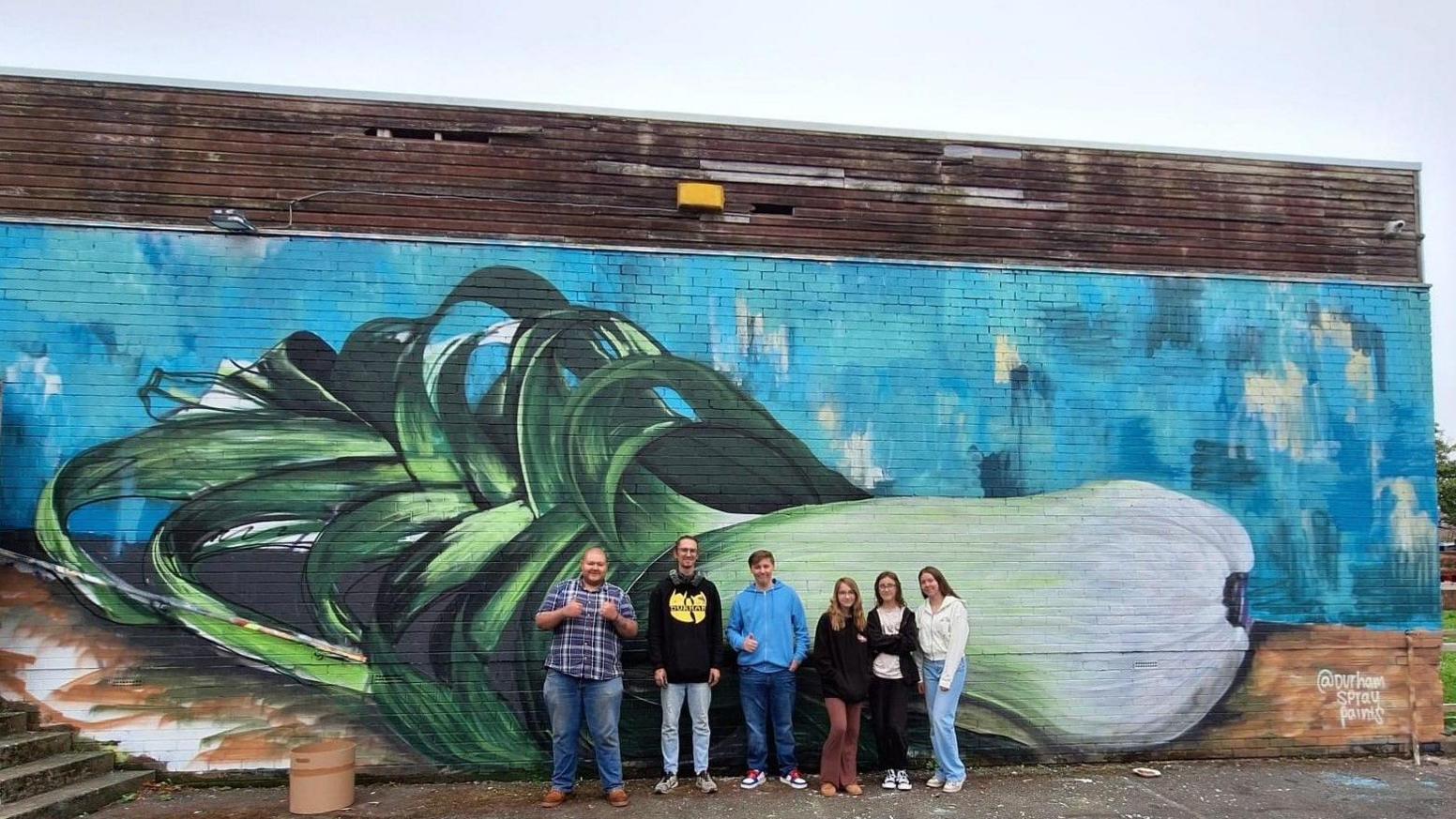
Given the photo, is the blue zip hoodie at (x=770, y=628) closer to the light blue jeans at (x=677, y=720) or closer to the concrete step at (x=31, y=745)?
the light blue jeans at (x=677, y=720)

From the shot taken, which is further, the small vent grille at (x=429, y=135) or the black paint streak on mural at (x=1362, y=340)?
the black paint streak on mural at (x=1362, y=340)

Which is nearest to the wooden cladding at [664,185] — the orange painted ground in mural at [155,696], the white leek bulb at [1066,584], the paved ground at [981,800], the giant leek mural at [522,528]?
the giant leek mural at [522,528]

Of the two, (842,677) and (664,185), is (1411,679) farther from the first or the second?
(664,185)

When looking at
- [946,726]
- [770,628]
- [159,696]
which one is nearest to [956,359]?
[770,628]

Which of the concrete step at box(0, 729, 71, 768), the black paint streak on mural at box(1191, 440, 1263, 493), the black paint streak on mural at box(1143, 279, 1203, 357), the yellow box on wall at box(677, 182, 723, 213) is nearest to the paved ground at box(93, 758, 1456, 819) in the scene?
the concrete step at box(0, 729, 71, 768)

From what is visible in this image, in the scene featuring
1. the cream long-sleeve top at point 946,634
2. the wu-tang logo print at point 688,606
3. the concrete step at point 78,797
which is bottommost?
the concrete step at point 78,797

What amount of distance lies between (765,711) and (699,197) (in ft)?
12.6

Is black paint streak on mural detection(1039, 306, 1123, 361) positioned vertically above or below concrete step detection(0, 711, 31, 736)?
above

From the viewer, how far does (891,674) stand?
7121 millimetres

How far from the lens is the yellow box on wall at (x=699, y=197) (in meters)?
7.87

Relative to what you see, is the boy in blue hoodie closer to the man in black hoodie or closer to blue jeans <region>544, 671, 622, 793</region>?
the man in black hoodie

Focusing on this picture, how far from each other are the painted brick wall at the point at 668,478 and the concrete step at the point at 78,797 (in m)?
0.27

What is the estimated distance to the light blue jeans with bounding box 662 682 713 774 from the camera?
22.8ft

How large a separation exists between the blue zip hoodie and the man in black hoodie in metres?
0.19
